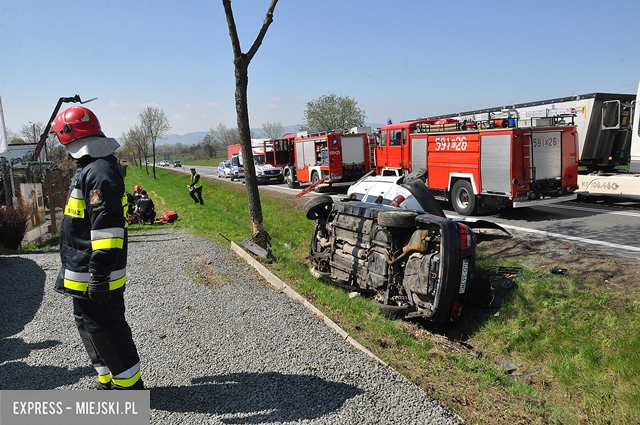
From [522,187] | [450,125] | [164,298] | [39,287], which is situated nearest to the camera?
[164,298]

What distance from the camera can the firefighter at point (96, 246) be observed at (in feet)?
11.1

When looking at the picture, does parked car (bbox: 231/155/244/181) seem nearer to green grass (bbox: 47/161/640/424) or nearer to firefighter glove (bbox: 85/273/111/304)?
green grass (bbox: 47/161/640/424)

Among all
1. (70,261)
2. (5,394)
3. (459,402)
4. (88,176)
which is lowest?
(459,402)

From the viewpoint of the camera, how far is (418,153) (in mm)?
15539

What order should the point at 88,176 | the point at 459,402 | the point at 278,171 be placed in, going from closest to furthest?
the point at 88,176
the point at 459,402
the point at 278,171

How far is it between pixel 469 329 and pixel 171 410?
4.15 m

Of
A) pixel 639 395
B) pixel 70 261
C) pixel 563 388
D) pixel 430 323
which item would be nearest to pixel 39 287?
pixel 70 261

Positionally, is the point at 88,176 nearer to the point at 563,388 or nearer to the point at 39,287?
the point at 39,287

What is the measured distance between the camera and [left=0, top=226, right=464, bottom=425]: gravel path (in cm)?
353

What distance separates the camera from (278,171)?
31.0 m

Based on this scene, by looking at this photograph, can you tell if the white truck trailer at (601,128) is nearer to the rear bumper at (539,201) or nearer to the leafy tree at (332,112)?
the rear bumper at (539,201)

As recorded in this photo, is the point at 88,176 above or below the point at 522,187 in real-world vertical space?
above

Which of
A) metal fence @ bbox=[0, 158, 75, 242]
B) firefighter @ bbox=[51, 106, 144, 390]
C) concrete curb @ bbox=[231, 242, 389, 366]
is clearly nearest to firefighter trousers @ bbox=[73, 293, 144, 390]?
firefighter @ bbox=[51, 106, 144, 390]

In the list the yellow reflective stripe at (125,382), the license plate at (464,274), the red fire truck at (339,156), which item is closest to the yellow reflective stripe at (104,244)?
the yellow reflective stripe at (125,382)
